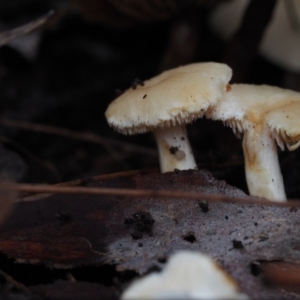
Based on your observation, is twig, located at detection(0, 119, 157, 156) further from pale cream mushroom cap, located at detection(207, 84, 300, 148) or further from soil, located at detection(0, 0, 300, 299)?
pale cream mushroom cap, located at detection(207, 84, 300, 148)

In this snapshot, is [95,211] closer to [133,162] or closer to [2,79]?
[133,162]

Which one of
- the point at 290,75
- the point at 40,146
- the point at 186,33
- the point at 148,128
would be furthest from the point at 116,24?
the point at 148,128

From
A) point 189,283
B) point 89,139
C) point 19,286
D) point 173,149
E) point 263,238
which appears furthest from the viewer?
point 89,139

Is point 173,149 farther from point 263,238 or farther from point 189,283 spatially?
point 189,283

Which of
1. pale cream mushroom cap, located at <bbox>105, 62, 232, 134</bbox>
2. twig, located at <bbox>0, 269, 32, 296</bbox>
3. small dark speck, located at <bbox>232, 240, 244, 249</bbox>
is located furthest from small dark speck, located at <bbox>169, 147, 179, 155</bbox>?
twig, located at <bbox>0, 269, 32, 296</bbox>

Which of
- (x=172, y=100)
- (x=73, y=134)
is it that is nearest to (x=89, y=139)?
(x=73, y=134)

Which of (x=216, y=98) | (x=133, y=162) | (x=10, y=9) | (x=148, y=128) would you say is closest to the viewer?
(x=216, y=98)

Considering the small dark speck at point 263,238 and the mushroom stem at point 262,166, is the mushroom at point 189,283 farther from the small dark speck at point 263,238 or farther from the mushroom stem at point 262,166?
the mushroom stem at point 262,166
